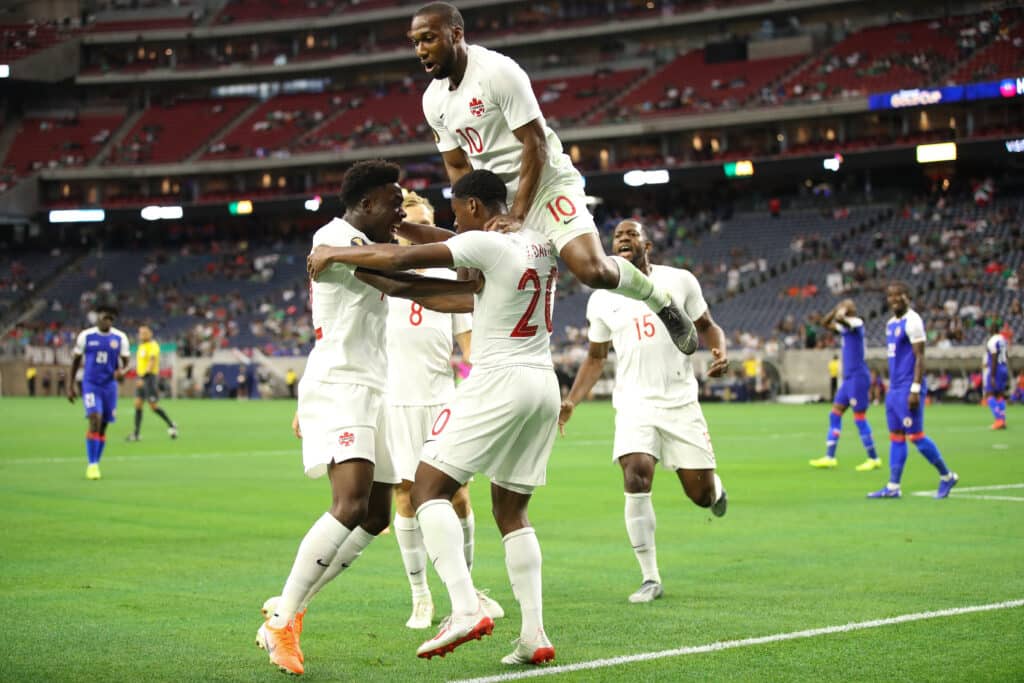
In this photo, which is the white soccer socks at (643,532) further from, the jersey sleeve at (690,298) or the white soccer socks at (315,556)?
the white soccer socks at (315,556)

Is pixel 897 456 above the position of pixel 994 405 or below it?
above

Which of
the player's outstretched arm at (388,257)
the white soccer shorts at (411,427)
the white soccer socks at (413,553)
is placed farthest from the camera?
the white soccer shorts at (411,427)

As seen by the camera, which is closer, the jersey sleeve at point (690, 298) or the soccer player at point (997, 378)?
the jersey sleeve at point (690, 298)

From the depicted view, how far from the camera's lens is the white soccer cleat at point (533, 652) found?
6.43m

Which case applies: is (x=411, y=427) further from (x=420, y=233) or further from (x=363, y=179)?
(x=363, y=179)

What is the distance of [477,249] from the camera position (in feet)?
21.0

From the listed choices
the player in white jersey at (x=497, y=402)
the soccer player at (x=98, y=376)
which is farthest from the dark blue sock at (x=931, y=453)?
the soccer player at (x=98, y=376)

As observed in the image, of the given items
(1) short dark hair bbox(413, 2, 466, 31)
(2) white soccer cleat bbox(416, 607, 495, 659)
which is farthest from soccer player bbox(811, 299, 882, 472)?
(2) white soccer cleat bbox(416, 607, 495, 659)

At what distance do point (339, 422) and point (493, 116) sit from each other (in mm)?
2158

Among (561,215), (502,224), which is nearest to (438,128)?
(561,215)

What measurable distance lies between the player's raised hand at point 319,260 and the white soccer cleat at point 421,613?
2.36 metres

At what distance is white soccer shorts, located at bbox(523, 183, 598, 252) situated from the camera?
7227 mm

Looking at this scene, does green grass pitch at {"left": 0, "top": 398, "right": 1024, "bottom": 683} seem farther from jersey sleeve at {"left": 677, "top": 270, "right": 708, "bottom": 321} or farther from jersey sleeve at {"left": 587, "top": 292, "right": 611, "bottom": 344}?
jersey sleeve at {"left": 677, "top": 270, "right": 708, "bottom": 321}

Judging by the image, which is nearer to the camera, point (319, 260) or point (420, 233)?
point (319, 260)
